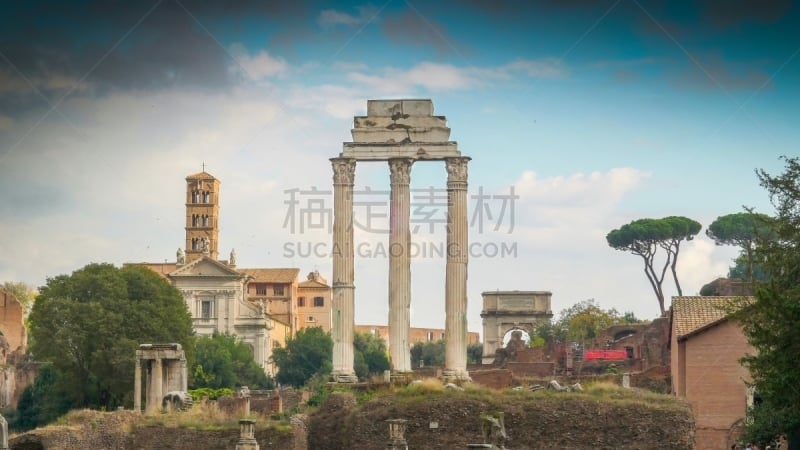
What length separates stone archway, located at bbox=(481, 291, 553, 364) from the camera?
85.6 metres

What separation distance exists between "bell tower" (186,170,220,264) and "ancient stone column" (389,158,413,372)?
6811 centimetres

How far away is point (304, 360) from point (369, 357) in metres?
3.42

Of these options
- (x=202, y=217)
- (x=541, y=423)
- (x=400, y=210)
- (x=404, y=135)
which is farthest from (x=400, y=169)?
(x=202, y=217)

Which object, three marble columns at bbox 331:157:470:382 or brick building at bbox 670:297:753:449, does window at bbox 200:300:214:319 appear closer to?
three marble columns at bbox 331:157:470:382

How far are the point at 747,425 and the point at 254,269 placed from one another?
304ft

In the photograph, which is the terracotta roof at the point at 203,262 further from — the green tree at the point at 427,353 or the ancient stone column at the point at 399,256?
the ancient stone column at the point at 399,256

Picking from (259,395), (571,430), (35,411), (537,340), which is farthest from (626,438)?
(537,340)

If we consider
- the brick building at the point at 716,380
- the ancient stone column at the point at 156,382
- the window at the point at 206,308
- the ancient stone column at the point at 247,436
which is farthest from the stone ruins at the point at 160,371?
the window at the point at 206,308

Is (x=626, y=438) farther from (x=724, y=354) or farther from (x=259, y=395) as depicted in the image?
(x=259, y=395)

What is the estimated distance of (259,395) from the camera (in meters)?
51.2

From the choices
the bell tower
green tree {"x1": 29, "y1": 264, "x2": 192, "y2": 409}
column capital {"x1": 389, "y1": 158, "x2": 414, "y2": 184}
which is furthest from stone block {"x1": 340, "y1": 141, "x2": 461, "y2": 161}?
the bell tower

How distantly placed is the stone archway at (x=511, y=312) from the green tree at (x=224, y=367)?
35.7 ft

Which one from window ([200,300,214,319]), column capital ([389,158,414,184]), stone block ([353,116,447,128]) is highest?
stone block ([353,116,447,128])

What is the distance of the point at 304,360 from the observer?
90.2 metres
